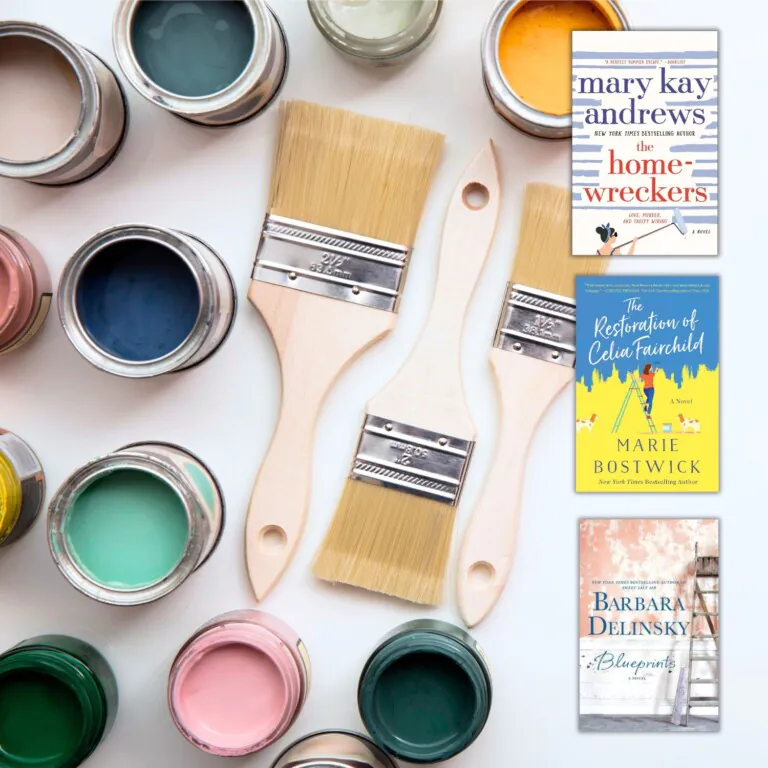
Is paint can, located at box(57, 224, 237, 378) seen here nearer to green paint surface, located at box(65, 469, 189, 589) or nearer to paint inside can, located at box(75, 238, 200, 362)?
paint inside can, located at box(75, 238, 200, 362)

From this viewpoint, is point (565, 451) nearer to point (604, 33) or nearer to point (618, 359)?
point (618, 359)

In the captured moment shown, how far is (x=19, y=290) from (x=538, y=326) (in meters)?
0.63

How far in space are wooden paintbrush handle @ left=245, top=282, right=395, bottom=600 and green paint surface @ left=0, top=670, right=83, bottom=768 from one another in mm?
258

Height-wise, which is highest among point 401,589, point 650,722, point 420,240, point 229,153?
point 229,153

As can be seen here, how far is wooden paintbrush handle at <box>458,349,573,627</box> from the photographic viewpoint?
1061 millimetres

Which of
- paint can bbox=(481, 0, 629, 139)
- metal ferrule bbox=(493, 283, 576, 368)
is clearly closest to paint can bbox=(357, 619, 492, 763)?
metal ferrule bbox=(493, 283, 576, 368)

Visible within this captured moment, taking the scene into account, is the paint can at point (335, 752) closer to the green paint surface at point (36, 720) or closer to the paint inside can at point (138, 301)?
the green paint surface at point (36, 720)

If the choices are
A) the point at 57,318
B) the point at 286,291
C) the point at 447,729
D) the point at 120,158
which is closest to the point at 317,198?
the point at 286,291

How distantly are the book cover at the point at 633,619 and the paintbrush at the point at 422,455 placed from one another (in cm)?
20

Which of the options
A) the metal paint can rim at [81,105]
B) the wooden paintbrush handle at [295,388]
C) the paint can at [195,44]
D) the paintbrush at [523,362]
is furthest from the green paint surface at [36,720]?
the paint can at [195,44]

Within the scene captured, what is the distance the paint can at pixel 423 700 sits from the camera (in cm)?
98

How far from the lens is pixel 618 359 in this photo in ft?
3.52

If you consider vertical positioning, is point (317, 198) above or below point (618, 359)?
above
